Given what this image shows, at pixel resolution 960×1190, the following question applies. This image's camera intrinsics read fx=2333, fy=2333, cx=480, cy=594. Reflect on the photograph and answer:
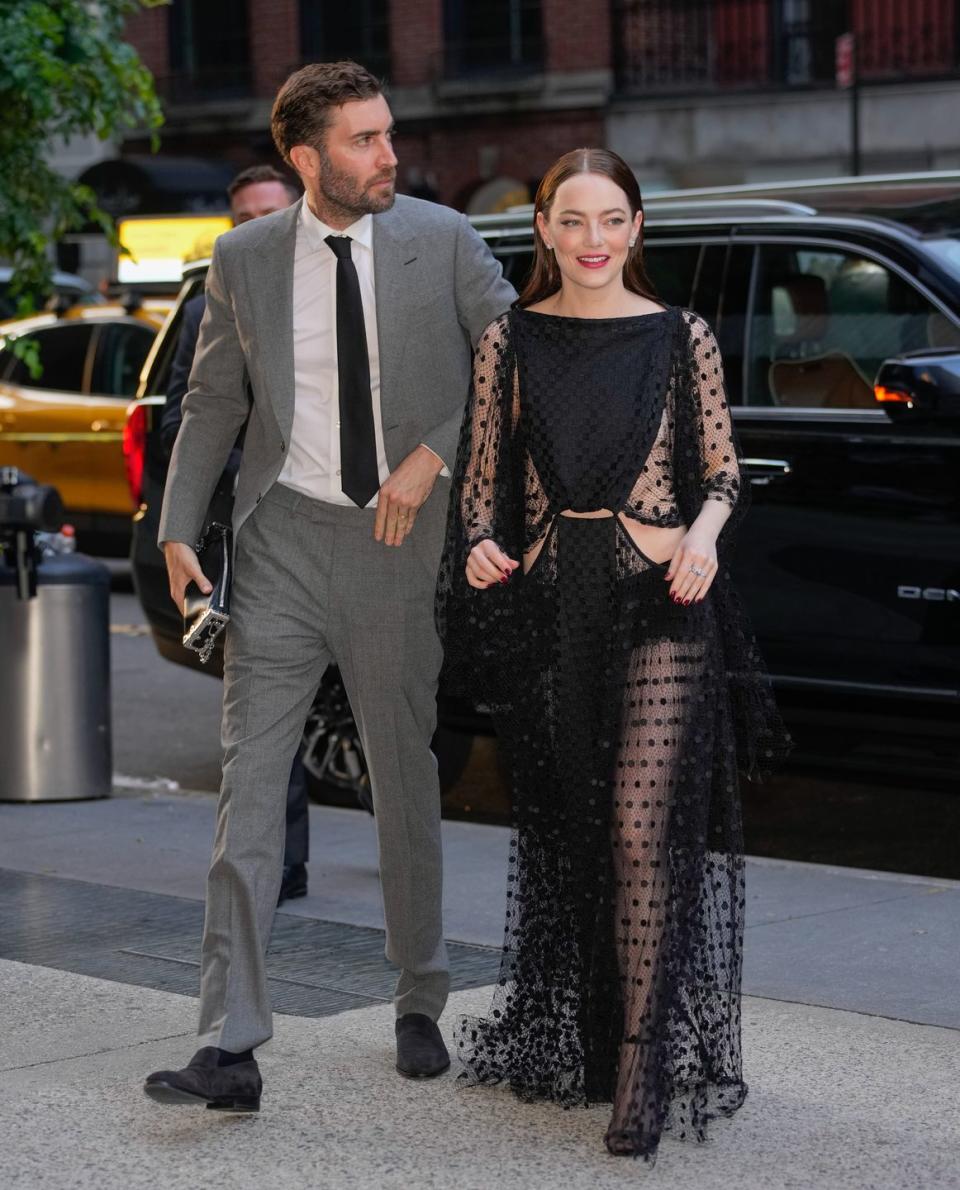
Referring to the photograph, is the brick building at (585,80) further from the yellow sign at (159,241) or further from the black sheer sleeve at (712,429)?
the black sheer sleeve at (712,429)

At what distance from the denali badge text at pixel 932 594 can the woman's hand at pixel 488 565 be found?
239cm

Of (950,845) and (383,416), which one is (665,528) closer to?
(383,416)

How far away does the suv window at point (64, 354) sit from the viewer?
1583 cm

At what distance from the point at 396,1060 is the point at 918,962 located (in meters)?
1.56

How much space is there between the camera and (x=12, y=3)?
30.5 ft

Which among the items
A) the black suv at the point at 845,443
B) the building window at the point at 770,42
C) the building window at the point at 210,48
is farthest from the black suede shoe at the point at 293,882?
the building window at the point at 210,48

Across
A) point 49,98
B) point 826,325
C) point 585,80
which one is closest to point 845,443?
point 826,325

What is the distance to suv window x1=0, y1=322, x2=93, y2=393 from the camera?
15828 millimetres

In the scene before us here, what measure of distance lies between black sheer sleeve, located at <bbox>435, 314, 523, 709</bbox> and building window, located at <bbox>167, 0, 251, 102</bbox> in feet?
84.7

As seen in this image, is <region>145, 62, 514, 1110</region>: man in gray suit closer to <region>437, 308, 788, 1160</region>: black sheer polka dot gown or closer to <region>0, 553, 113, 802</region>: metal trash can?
<region>437, 308, 788, 1160</region>: black sheer polka dot gown

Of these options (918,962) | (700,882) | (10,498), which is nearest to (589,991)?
(700,882)

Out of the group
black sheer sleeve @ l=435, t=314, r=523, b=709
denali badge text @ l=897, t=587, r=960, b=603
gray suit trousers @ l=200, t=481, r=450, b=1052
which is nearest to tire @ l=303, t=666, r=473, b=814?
denali badge text @ l=897, t=587, r=960, b=603

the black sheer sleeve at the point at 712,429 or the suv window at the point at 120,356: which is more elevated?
the black sheer sleeve at the point at 712,429

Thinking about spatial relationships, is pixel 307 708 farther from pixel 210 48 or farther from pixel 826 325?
pixel 210 48
